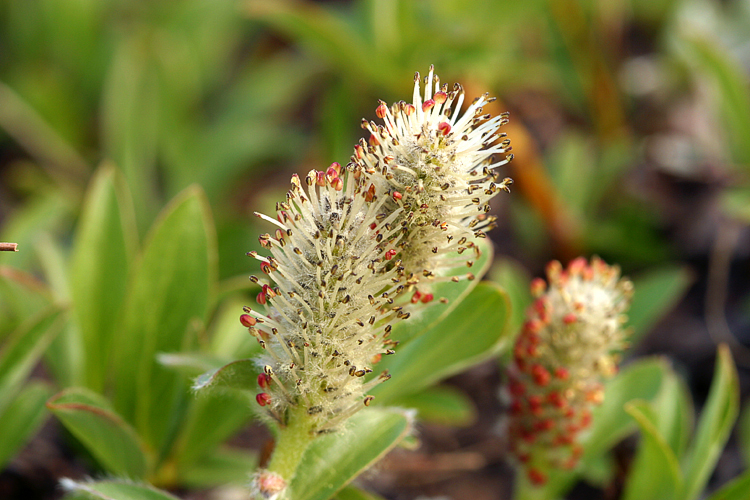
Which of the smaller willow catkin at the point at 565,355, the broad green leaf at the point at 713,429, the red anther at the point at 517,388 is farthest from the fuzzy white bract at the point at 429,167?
the broad green leaf at the point at 713,429

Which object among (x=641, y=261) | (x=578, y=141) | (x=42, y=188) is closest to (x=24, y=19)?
(x=42, y=188)

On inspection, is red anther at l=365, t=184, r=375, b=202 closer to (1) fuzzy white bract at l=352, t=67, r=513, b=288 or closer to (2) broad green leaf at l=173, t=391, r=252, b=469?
(1) fuzzy white bract at l=352, t=67, r=513, b=288

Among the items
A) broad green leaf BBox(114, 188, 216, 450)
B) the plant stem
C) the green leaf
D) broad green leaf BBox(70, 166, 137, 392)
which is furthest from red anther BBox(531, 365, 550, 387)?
broad green leaf BBox(70, 166, 137, 392)

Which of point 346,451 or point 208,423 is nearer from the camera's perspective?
point 346,451

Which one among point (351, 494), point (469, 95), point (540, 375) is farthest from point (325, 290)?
point (469, 95)

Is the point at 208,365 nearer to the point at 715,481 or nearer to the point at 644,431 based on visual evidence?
the point at 644,431

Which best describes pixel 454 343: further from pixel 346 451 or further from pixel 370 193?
pixel 370 193
